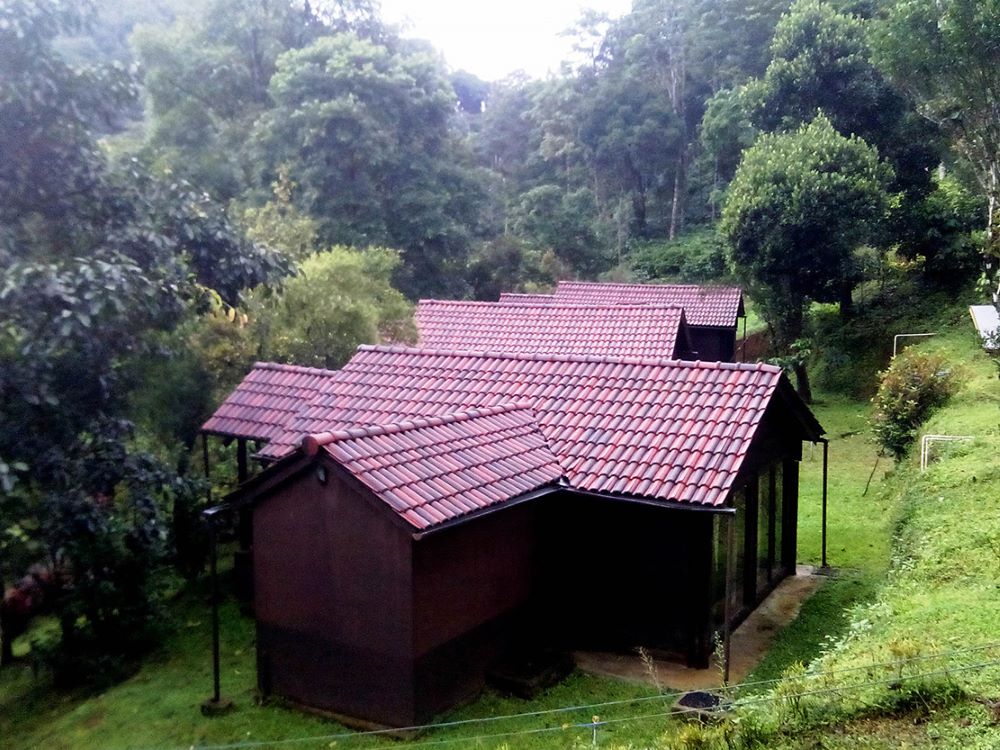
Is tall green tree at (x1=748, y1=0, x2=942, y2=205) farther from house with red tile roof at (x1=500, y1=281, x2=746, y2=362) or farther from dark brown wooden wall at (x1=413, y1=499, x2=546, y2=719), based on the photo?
dark brown wooden wall at (x1=413, y1=499, x2=546, y2=719)

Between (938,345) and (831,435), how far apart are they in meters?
Answer: 4.16

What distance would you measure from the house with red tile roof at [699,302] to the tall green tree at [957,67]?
7.04 metres

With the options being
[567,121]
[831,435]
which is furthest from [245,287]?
[567,121]

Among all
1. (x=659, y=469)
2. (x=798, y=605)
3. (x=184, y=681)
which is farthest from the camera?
(x=798, y=605)

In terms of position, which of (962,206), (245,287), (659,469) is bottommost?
(659,469)

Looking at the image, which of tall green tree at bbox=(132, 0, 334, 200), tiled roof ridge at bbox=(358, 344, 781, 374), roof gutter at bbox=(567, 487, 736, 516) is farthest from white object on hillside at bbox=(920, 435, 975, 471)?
tall green tree at bbox=(132, 0, 334, 200)

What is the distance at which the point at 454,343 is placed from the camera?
19828mm

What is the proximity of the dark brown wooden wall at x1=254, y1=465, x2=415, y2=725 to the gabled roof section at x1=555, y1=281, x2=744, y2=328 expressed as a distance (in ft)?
54.9

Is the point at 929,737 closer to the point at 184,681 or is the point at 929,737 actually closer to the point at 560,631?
the point at 560,631

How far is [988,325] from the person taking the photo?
19.5 meters

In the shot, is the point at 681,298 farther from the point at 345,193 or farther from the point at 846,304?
the point at 345,193

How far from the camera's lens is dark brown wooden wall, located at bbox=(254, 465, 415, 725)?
320 inches

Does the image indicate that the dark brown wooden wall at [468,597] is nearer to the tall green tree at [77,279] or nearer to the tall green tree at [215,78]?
the tall green tree at [77,279]

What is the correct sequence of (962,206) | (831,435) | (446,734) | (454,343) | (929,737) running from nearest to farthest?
(929,737) → (446,734) → (454,343) → (831,435) → (962,206)
